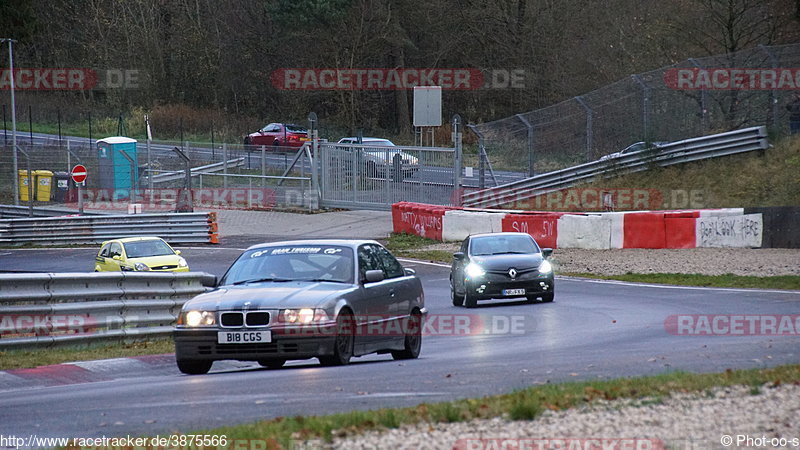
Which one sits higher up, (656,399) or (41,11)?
(41,11)

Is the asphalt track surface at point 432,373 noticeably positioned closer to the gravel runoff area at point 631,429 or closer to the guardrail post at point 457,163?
the gravel runoff area at point 631,429

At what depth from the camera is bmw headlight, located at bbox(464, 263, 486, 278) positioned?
19812mm

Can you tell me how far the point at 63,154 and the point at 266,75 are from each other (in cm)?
2723

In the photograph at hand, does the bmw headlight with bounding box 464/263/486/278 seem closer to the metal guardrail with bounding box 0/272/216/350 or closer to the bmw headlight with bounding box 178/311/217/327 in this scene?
the metal guardrail with bounding box 0/272/216/350

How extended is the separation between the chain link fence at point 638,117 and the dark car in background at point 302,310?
21860mm

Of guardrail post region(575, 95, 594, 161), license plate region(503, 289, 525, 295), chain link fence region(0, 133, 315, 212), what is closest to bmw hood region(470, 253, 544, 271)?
license plate region(503, 289, 525, 295)

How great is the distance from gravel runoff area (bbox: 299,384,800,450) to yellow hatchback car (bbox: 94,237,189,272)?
69.0ft

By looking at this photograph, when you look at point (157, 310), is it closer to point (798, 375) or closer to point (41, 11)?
point (798, 375)

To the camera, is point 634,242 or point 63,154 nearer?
point 634,242

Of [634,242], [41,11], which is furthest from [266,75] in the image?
[634,242]

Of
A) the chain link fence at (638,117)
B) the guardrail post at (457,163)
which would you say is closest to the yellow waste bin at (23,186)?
the guardrail post at (457,163)

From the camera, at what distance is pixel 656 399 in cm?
799

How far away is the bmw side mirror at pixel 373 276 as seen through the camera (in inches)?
460

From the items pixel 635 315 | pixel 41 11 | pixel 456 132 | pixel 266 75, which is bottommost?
pixel 635 315
